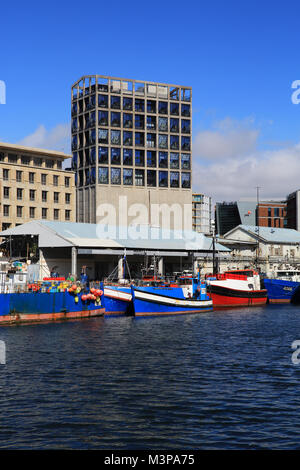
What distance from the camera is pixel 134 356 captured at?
1491 inches

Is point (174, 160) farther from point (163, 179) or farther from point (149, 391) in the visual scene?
point (149, 391)

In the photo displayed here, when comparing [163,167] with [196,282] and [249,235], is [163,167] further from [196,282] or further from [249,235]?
[196,282]

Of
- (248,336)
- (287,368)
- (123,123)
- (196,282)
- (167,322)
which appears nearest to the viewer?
(287,368)

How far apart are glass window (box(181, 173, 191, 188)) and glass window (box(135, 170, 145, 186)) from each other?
33.3 ft

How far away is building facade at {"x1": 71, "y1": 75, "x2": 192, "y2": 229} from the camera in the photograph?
130 meters

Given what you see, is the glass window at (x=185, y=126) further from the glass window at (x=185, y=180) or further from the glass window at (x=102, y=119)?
the glass window at (x=102, y=119)

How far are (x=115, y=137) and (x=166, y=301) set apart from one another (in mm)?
69384

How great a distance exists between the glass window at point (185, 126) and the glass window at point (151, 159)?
910cm

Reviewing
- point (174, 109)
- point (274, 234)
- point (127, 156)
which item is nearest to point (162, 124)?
point (174, 109)

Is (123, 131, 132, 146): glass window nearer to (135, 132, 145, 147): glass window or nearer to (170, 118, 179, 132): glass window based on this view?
(135, 132, 145, 147): glass window

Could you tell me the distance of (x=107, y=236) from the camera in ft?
290

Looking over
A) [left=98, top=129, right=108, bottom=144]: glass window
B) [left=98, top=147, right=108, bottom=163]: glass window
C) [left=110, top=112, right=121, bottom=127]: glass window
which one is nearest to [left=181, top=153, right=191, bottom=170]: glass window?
[left=110, top=112, right=121, bottom=127]: glass window
